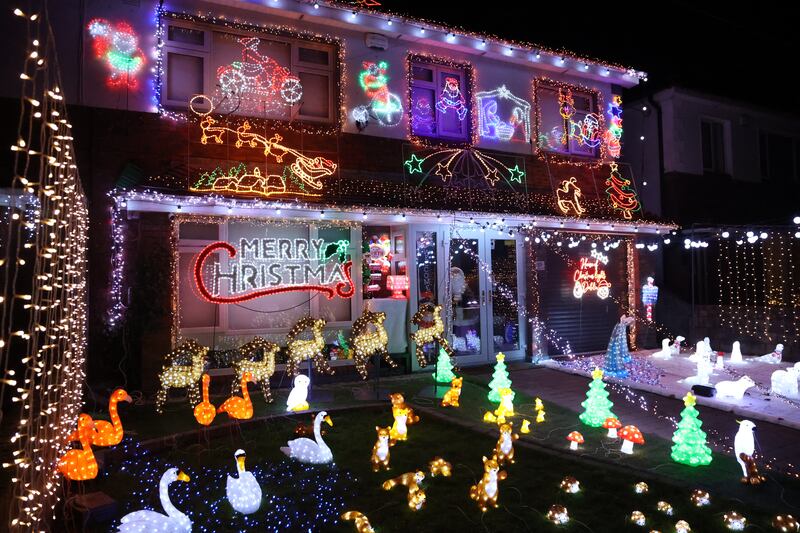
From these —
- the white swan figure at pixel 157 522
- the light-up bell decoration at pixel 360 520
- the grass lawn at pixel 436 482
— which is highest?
the white swan figure at pixel 157 522

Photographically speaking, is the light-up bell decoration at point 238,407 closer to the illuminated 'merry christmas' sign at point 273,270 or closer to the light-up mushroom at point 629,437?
the illuminated 'merry christmas' sign at point 273,270

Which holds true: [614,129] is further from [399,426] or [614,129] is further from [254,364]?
[254,364]

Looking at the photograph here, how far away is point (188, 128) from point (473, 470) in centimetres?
752

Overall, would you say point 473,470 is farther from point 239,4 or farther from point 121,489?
point 239,4

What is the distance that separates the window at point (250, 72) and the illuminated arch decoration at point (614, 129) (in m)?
7.48

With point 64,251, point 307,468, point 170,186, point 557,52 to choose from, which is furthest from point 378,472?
point 557,52

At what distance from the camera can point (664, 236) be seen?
15242 mm

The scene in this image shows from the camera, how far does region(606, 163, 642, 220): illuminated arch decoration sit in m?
14.0

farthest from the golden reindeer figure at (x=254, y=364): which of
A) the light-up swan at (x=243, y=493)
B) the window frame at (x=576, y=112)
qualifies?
the window frame at (x=576, y=112)

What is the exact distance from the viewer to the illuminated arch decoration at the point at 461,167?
38.9 feet

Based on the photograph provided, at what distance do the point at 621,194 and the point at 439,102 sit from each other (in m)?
5.42

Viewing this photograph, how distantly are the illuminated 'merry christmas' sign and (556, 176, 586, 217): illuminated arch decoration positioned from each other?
17.7ft

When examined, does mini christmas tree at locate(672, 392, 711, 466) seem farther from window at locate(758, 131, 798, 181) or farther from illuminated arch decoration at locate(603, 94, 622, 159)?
window at locate(758, 131, 798, 181)

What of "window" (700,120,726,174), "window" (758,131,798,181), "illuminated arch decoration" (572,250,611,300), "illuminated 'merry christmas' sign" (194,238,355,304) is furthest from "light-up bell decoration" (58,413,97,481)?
"window" (758,131,798,181)
